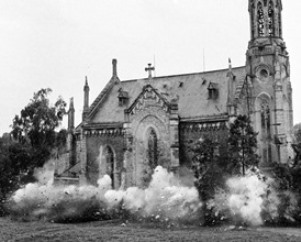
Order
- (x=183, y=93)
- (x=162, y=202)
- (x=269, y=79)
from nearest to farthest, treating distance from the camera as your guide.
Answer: (x=162, y=202) < (x=269, y=79) < (x=183, y=93)

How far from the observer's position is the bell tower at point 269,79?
43938 mm

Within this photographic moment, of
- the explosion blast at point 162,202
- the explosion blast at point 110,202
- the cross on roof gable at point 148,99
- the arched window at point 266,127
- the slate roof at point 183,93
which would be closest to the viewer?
the explosion blast at point 162,202

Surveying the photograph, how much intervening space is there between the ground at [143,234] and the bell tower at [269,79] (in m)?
14.2

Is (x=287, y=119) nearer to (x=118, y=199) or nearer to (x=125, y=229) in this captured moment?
(x=118, y=199)

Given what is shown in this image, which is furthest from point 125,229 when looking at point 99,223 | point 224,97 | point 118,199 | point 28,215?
point 224,97

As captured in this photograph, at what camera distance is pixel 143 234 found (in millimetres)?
29266

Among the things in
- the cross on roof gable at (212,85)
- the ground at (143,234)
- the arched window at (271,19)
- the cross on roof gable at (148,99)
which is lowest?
the ground at (143,234)

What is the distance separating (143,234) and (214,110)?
18228 mm

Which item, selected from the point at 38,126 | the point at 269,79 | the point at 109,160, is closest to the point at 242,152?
the point at 269,79

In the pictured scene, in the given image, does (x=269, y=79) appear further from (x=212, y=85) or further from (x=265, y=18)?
(x=265, y=18)

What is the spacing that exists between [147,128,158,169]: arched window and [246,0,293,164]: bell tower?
29.1 feet

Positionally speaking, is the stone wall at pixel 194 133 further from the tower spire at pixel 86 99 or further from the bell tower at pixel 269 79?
the tower spire at pixel 86 99

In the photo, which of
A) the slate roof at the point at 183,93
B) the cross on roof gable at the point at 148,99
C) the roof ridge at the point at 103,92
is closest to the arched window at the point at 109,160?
the slate roof at the point at 183,93

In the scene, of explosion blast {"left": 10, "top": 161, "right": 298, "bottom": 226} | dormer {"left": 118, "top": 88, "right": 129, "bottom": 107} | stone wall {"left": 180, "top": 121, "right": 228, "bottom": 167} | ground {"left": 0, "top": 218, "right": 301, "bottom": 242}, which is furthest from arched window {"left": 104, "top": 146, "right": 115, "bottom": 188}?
ground {"left": 0, "top": 218, "right": 301, "bottom": 242}
